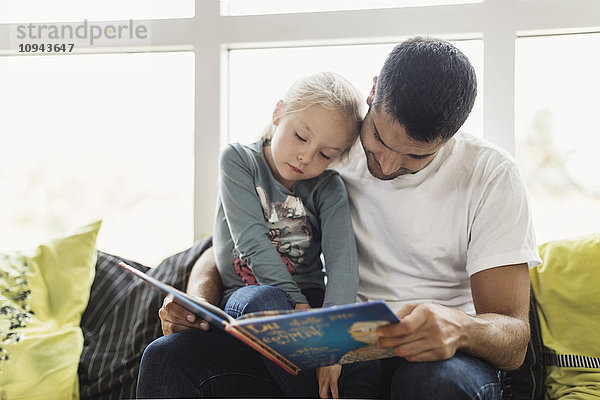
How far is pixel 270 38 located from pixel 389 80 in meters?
0.92

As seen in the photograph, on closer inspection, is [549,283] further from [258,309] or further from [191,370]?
[191,370]

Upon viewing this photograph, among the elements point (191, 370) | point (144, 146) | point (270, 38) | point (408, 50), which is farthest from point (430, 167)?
point (144, 146)

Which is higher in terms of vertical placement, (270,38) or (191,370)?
(270,38)

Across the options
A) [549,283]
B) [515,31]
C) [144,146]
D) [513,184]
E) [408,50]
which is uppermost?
[515,31]

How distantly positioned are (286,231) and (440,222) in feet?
1.28

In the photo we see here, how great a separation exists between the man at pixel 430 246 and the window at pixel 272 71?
2.10 ft

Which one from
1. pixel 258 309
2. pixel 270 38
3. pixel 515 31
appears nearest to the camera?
pixel 258 309

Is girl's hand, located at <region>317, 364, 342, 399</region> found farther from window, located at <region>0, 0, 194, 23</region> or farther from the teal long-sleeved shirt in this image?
window, located at <region>0, 0, 194, 23</region>

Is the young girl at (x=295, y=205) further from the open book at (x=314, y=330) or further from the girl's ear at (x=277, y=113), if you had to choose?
the open book at (x=314, y=330)

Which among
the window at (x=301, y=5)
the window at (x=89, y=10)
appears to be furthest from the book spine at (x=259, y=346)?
the window at (x=89, y=10)

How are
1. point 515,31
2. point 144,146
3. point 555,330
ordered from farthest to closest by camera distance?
point 144,146, point 515,31, point 555,330

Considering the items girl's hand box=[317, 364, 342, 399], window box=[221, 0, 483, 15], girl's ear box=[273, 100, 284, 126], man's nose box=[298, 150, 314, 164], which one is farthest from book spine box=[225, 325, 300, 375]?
window box=[221, 0, 483, 15]

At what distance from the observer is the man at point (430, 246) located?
1.12 metres

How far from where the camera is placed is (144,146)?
2375 millimetres
